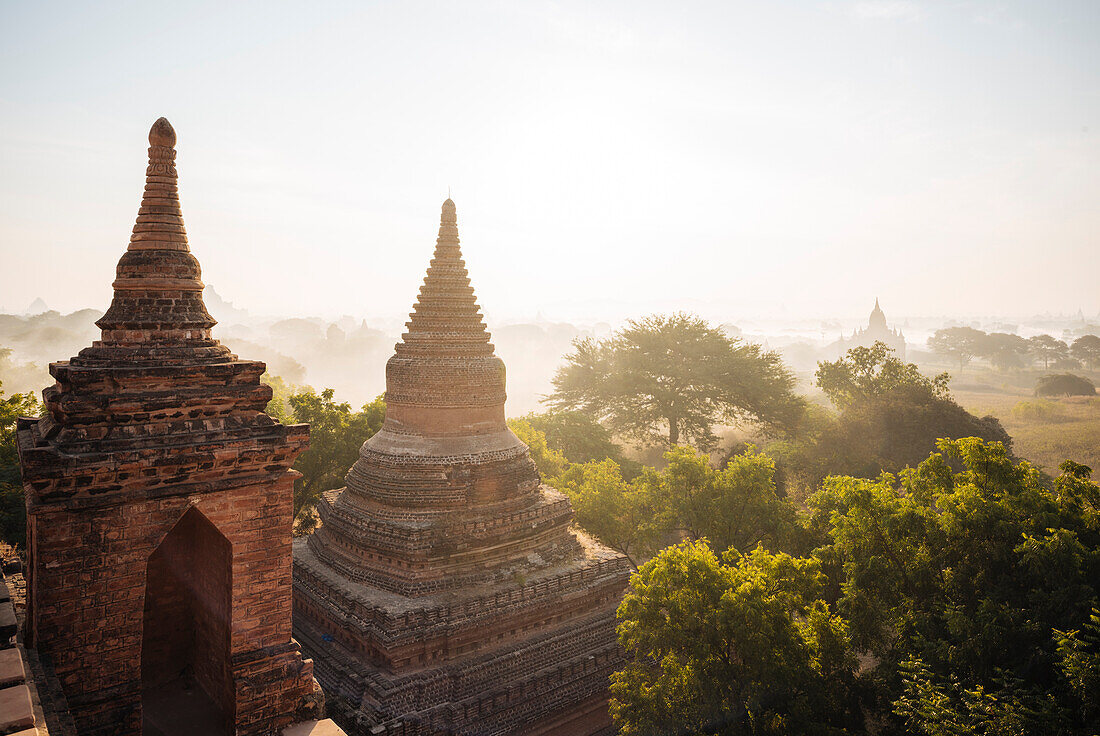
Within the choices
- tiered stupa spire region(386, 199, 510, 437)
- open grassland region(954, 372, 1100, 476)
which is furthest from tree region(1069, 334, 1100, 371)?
tiered stupa spire region(386, 199, 510, 437)

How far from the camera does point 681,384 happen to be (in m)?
38.5

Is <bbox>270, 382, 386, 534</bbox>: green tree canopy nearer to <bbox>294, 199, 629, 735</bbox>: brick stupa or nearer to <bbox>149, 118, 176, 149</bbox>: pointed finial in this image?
<bbox>294, 199, 629, 735</bbox>: brick stupa

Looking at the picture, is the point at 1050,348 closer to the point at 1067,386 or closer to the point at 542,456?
the point at 1067,386

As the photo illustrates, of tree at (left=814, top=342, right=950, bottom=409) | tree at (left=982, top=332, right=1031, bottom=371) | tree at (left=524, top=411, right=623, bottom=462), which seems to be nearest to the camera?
tree at (left=814, top=342, right=950, bottom=409)

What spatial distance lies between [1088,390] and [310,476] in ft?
203

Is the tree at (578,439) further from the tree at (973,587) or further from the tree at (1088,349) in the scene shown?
the tree at (1088,349)

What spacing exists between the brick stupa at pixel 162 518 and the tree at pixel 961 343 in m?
112

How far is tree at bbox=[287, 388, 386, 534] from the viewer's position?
27.1m

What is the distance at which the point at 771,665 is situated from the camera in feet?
40.6

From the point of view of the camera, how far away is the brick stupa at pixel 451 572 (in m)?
14.7

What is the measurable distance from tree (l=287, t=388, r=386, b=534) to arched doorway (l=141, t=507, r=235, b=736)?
55.7 feet

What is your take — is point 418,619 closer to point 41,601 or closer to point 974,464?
point 41,601

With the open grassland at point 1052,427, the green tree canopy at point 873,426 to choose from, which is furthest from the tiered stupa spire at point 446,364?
the open grassland at point 1052,427

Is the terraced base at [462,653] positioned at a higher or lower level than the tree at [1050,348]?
lower
